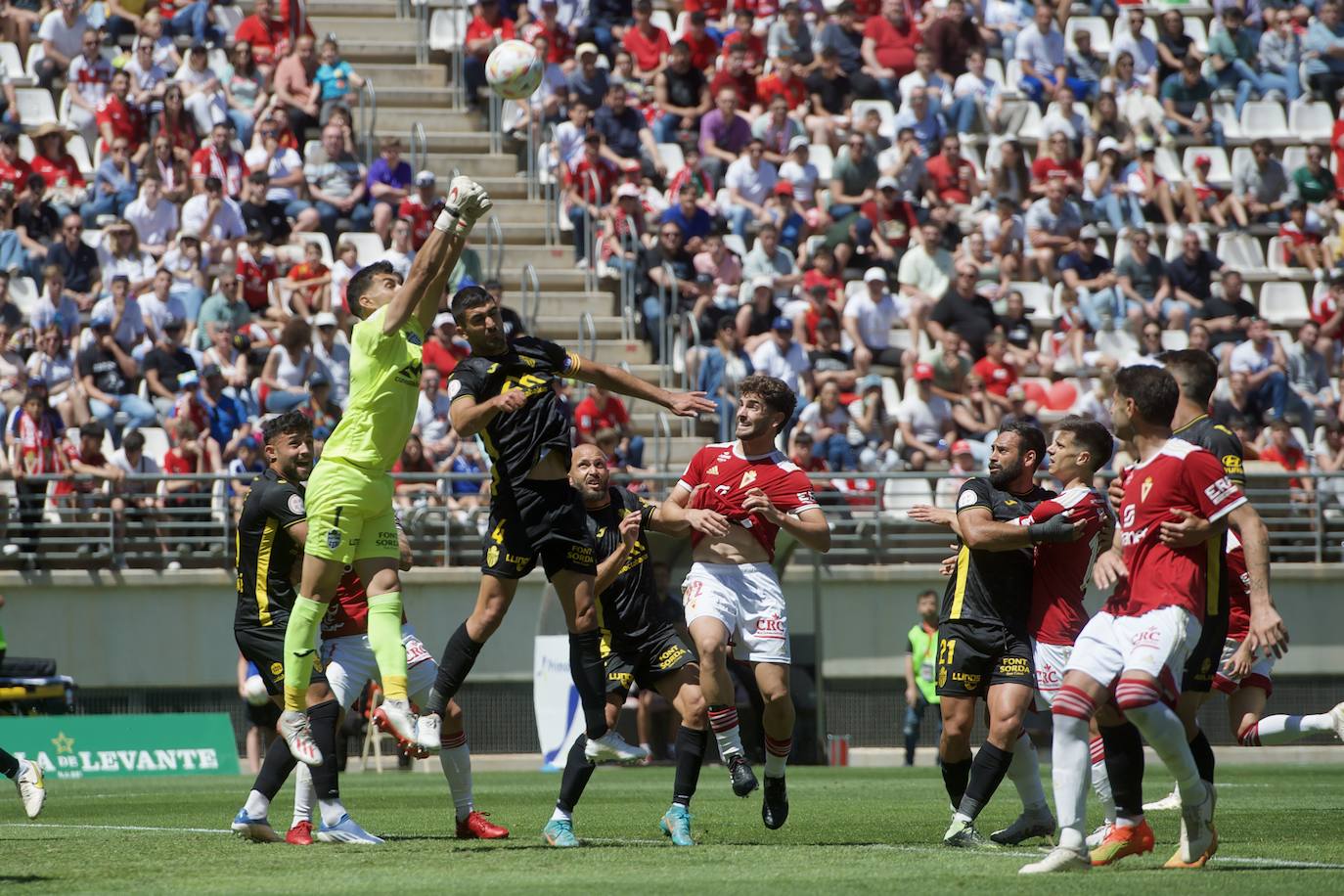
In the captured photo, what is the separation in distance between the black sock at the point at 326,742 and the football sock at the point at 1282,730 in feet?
16.1

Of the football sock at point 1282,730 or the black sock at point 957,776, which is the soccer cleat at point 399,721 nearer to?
the black sock at point 957,776

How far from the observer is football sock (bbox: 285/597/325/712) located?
8.76 m

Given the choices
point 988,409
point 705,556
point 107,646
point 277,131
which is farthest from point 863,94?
point 705,556

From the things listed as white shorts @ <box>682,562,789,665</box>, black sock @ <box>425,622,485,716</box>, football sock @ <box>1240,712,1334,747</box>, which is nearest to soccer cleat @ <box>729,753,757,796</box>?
white shorts @ <box>682,562,789,665</box>

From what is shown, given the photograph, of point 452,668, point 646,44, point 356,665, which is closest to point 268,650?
point 356,665

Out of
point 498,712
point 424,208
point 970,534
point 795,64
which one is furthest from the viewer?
point 795,64

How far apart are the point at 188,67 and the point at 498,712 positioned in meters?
8.94

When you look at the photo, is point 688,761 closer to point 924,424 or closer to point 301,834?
point 301,834

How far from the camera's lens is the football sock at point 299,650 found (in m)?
8.76

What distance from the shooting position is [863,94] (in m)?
26.2

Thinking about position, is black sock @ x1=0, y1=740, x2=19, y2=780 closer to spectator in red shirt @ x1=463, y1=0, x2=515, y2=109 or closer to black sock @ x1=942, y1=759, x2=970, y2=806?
black sock @ x1=942, y1=759, x2=970, y2=806

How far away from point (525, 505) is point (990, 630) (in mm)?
2349

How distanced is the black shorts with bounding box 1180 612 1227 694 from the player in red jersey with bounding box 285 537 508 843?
3566 mm

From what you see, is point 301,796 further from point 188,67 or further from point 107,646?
point 188,67
